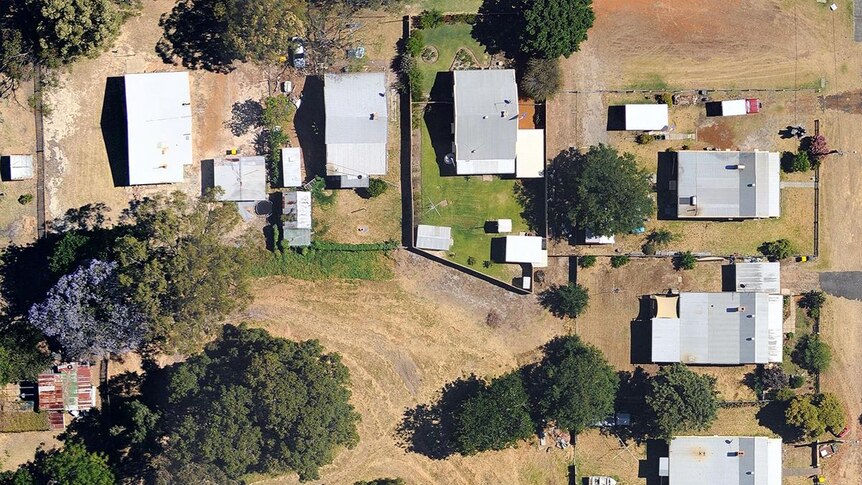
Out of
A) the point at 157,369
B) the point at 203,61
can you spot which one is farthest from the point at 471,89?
the point at 157,369

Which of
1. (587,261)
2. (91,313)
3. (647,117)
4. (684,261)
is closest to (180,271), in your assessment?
(91,313)

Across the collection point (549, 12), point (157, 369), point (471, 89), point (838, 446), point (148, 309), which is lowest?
point (838, 446)

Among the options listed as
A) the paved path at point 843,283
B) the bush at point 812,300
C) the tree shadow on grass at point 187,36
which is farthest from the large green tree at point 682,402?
the tree shadow on grass at point 187,36

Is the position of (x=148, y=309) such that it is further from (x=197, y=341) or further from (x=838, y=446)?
(x=838, y=446)

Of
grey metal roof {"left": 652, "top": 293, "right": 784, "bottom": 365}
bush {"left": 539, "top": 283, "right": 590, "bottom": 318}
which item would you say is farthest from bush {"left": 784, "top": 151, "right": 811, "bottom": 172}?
bush {"left": 539, "top": 283, "right": 590, "bottom": 318}

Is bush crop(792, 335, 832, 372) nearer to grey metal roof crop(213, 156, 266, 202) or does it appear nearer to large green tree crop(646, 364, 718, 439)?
large green tree crop(646, 364, 718, 439)

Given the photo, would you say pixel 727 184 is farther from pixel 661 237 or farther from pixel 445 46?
pixel 445 46
